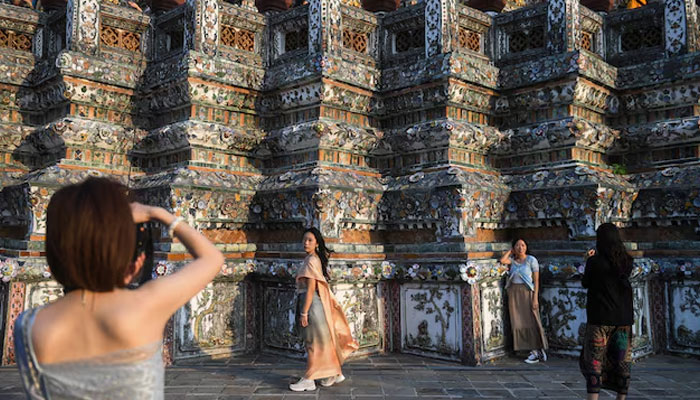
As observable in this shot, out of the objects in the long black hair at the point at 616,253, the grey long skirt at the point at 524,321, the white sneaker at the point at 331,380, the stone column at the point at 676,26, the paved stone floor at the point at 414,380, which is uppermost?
the stone column at the point at 676,26

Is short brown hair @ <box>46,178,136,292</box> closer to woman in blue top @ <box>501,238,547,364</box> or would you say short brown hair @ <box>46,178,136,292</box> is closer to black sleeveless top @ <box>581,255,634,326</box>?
black sleeveless top @ <box>581,255,634,326</box>

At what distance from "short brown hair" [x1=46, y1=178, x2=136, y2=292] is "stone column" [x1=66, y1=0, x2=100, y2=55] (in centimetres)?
714

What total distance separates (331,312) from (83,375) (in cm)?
480

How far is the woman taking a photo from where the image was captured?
190 cm

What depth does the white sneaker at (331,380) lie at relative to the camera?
251 inches

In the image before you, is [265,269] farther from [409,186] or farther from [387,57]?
[387,57]

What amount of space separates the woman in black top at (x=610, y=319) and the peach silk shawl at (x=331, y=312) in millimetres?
2523

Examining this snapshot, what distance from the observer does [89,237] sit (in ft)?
6.16

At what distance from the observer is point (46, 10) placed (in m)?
9.80

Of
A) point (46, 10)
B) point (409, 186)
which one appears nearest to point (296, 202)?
point (409, 186)

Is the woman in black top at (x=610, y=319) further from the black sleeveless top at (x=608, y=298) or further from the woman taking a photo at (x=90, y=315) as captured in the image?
the woman taking a photo at (x=90, y=315)

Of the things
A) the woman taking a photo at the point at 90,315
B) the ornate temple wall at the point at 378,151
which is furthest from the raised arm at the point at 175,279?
the ornate temple wall at the point at 378,151

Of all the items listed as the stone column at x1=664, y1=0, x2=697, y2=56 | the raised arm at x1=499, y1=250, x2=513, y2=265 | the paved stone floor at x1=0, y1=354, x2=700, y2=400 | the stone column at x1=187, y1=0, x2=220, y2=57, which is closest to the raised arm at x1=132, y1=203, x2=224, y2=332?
the paved stone floor at x1=0, y1=354, x2=700, y2=400

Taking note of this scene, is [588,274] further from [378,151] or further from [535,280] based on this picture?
[378,151]
